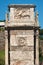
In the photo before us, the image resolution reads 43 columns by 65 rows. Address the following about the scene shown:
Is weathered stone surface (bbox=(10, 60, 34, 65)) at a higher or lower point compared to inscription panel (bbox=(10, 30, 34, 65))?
lower

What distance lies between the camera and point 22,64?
706 inches

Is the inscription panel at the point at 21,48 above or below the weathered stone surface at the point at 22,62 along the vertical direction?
above

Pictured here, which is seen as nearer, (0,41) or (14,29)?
(14,29)

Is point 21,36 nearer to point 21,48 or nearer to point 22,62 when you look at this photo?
point 21,48

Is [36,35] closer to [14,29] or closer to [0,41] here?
[14,29]

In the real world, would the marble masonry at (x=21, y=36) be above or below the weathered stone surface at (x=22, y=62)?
above

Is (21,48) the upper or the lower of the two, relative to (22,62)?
upper

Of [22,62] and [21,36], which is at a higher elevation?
[21,36]

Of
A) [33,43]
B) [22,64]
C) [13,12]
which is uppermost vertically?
[13,12]

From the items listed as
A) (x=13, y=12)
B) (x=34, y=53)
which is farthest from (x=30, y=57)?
(x=13, y=12)

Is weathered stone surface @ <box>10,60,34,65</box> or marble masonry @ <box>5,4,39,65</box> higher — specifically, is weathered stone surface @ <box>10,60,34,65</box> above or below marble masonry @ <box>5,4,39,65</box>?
below

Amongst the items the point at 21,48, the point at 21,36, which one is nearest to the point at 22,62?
the point at 21,48

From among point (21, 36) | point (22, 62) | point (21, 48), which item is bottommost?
point (22, 62)

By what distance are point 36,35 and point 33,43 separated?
46cm
